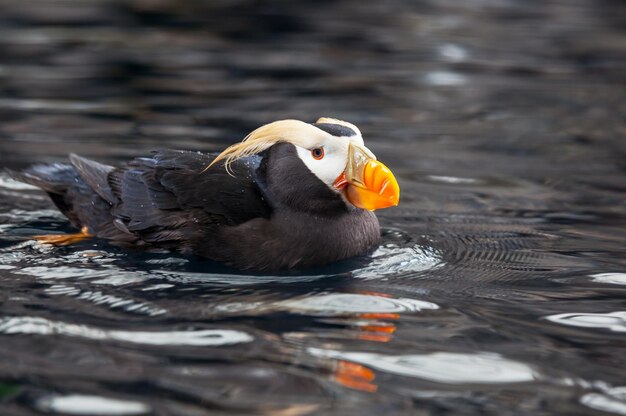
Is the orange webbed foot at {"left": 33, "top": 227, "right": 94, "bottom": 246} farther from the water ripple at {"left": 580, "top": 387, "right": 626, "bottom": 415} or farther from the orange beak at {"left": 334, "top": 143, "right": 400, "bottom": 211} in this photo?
the water ripple at {"left": 580, "top": 387, "right": 626, "bottom": 415}

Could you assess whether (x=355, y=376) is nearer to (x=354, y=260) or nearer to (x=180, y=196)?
(x=354, y=260)

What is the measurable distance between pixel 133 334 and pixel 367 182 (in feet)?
4.06

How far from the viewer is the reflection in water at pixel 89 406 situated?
10.6ft

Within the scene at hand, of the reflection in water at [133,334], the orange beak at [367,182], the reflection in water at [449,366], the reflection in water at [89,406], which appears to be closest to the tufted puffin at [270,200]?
the orange beak at [367,182]

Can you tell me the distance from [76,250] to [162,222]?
0.44 m

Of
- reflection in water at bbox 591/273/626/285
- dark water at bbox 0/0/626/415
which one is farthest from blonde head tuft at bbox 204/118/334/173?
reflection in water at bbox 591/273/626/285

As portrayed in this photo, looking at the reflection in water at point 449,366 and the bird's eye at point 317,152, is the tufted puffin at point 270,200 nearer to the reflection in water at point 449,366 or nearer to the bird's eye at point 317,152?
the bird's eye at point 317,152

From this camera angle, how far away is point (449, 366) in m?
3.70

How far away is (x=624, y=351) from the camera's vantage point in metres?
3.92

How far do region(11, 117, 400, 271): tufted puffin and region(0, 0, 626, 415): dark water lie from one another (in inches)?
4.4

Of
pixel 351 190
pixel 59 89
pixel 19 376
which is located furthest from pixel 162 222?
pixel 59 89

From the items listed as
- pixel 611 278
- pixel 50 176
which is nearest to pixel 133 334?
pixel 50 176

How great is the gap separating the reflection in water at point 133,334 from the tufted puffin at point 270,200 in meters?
0.82

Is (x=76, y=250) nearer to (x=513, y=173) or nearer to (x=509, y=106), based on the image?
(x=513, y=173)
